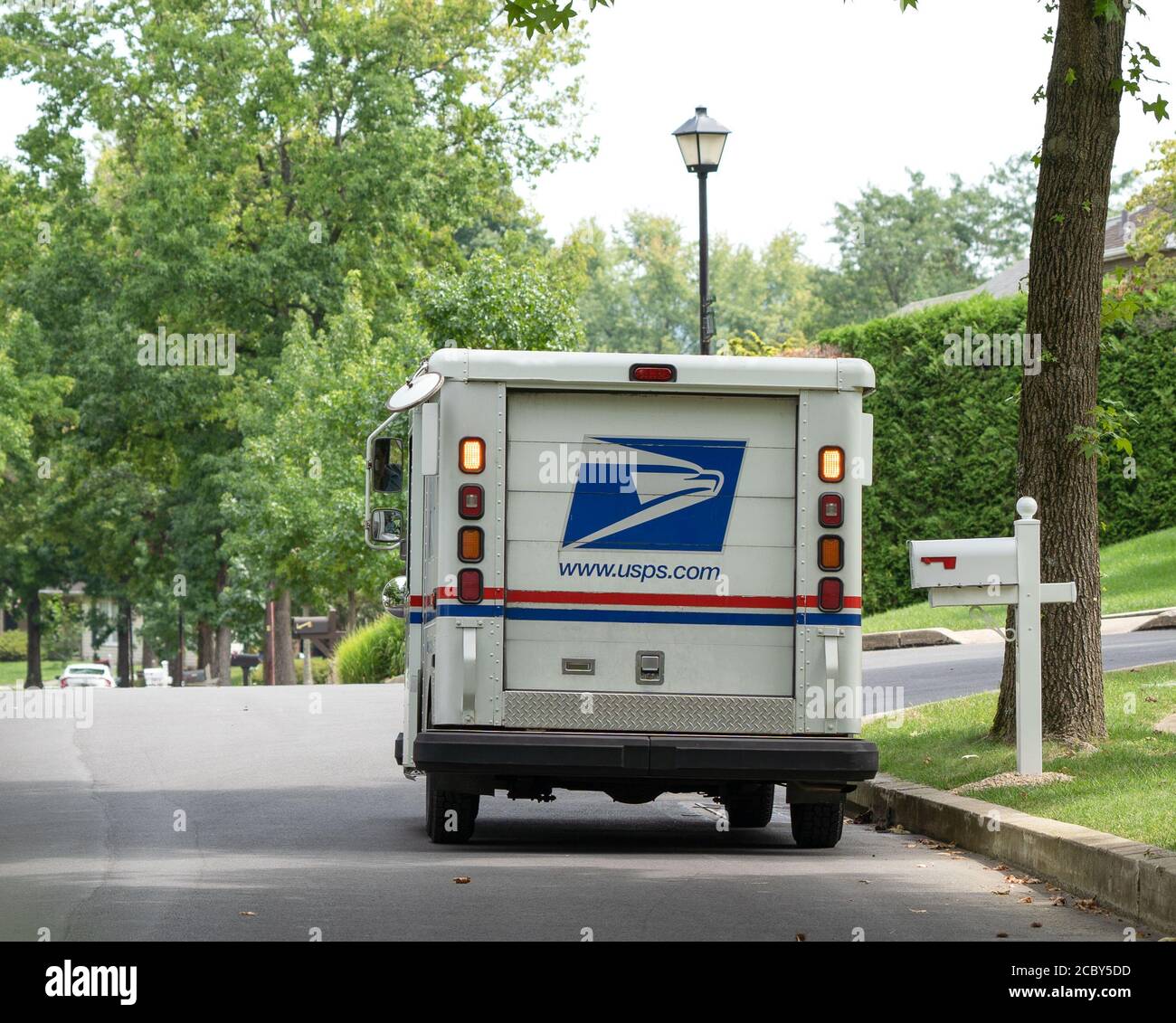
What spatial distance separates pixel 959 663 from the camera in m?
22.8

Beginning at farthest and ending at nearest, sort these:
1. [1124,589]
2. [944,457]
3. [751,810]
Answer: [944,457], [1124,589], [751,810]

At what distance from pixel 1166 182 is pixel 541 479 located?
77.8 feet

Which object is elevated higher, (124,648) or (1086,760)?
(1086,760)

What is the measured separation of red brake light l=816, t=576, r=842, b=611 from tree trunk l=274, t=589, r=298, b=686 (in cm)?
3696

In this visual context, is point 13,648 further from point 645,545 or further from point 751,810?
point 645,545

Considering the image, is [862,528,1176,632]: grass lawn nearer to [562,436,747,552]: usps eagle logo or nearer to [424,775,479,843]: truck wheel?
[424,775,479,843]: truck wheel

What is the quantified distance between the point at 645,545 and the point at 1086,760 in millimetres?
3682

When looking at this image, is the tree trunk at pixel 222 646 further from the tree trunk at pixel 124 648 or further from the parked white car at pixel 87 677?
the tree trunk at pixel 124 648

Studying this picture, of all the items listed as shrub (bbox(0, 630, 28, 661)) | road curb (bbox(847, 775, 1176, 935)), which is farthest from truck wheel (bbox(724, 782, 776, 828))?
shrub (bbox(0, 630, 28, 661))

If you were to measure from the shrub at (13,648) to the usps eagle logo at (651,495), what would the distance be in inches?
4264

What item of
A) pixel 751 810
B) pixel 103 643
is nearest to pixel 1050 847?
pixel 751 810

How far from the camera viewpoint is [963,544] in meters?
11.9

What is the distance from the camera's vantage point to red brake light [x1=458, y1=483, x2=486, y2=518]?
10.5m
